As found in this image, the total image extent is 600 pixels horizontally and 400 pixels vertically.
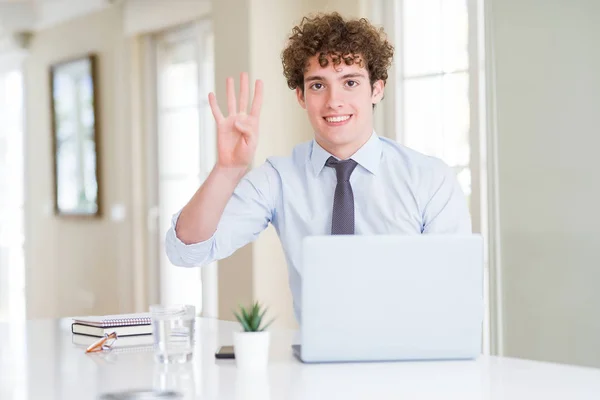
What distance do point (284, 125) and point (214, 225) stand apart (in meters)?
2.38

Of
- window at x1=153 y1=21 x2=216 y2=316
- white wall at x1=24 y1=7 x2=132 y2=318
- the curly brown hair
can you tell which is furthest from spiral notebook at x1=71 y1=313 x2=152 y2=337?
white wall at x1=24 y1=7 x2=132 y2=318

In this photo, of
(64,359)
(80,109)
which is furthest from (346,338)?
(80,109)

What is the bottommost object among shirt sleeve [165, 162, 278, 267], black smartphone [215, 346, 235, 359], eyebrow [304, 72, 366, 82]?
black smartphone [215, 346, 235, 359]

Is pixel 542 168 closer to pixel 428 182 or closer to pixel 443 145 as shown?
pixel 443 145

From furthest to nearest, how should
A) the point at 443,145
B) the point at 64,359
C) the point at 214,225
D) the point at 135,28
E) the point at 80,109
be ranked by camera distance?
the point at 80,109 → the point at 135,28 → the point at 443,145 → the point at 214,225 → the point at 64,359

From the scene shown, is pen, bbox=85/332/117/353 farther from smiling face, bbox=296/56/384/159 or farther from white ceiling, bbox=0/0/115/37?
white ceiling, bbox=0/0/115/37

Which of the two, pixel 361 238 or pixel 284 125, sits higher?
pixel 284 125

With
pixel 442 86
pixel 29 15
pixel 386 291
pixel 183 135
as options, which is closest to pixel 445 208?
pixel 386 291

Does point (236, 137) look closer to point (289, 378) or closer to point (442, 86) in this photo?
point (289, 378)

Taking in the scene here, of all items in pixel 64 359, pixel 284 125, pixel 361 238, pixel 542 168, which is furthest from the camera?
pixel 284 125

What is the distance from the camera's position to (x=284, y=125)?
4578 mm

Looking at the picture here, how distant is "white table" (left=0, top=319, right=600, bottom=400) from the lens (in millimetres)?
1462

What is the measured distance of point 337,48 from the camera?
2.43 m

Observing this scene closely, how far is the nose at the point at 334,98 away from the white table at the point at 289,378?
0.74m
